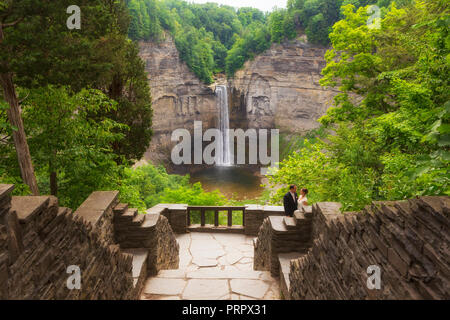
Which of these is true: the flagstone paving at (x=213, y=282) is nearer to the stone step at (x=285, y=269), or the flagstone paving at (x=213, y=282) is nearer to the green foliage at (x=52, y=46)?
the stone step at (x=285, y=269)

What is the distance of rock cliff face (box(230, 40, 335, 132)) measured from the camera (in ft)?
124

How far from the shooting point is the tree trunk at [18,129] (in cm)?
561

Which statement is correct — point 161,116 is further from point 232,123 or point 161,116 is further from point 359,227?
point 359,227

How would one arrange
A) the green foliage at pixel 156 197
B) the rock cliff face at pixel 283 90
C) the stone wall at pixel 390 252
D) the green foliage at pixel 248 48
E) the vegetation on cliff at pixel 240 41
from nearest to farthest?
the stone wall at pixel 390 252, the green foliage at pixel 156 197, the vegetation on cliff at pixel 240 41, the rock cliff face at pixel 283 90, the green foliage at pixel 248 48

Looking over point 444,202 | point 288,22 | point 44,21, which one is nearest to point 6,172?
point 44,21

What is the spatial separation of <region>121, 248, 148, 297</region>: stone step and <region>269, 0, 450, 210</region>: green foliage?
3.75 metres

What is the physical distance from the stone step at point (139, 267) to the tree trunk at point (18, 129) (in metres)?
2.48

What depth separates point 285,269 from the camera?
5.50 meters

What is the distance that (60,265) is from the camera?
2.75 metres

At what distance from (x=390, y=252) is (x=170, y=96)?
38.6 metres

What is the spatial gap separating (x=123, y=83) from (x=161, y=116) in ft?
92.8
